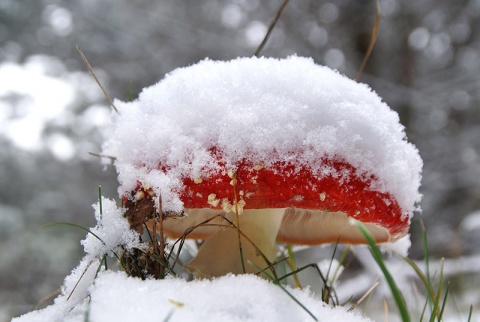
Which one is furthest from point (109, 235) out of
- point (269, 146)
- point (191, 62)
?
point (191, 62)

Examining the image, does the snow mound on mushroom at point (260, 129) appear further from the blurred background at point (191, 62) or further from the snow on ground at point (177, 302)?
the blurred background at point (191, 62)

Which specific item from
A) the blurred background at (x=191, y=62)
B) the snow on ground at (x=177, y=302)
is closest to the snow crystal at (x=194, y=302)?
the snow on ground at (x=177, y=302)

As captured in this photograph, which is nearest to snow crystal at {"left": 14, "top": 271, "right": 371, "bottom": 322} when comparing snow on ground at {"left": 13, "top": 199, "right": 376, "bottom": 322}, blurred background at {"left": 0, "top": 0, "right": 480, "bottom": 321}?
snow on ground at {"left": 13, "top": 199, "right": 376, "bottom": 322}

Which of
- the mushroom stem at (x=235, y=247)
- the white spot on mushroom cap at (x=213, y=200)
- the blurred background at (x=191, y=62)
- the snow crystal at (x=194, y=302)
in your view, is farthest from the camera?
the blurred background at (x=191, y=62)

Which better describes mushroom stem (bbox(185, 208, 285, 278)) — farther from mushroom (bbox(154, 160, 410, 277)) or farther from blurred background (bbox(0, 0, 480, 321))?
blurred background (bbox(0, 0, 480, 321))

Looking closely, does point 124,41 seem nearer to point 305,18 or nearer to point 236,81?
point 305,18
